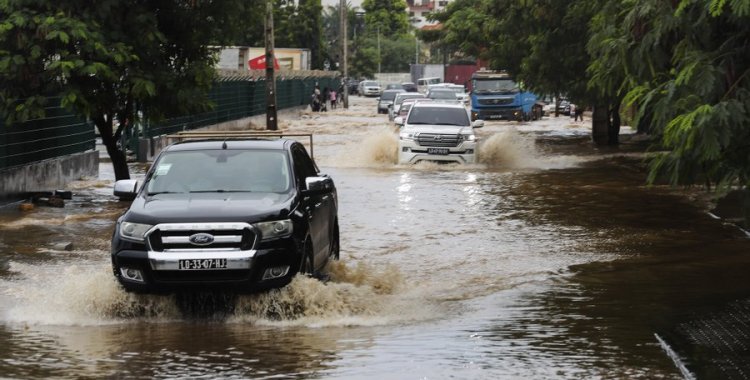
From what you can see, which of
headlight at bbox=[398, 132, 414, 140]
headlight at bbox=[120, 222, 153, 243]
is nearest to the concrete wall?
headlight at bbox=[398, 132, 414, 140]

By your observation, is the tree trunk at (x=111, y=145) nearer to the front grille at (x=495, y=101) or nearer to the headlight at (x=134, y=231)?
the headlight at (x=134, y=231)

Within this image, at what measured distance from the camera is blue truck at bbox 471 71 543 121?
63.3 metres

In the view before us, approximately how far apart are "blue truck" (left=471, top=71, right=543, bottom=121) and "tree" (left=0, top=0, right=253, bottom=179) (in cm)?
4005

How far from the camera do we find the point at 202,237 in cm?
1085

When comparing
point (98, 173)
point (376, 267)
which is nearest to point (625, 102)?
point (376, 267)

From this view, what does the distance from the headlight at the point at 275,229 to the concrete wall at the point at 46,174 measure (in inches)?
478

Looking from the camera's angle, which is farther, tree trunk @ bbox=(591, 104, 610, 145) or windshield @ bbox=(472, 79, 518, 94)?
windshield @ bbox=(472, 79, 518, 94)

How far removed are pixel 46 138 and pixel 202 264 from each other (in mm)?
15744

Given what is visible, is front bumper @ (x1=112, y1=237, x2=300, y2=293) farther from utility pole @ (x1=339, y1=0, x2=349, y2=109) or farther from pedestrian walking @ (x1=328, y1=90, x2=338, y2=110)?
utility pole @ (x1=339, y1=0, x2=349, y2=109)

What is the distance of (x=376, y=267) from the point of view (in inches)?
587

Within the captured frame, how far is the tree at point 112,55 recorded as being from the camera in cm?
2100

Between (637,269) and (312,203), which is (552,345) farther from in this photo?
(637,269)

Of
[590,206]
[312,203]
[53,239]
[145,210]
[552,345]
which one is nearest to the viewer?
[552,345]

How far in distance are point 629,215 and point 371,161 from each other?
12.8 m
